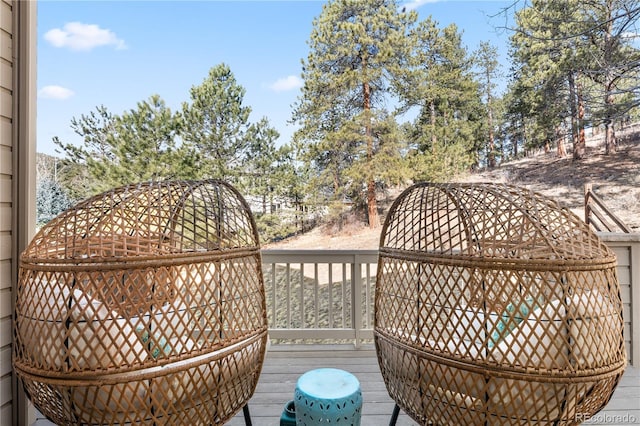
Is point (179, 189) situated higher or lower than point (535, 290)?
higher

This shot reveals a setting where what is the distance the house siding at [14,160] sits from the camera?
160cm

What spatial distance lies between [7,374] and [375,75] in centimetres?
637

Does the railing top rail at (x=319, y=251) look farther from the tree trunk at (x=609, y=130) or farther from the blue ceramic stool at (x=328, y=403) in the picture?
the tree trunk at (x=609, y=130)

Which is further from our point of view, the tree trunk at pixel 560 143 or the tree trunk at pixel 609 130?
the tree trunk at pixel 560 143

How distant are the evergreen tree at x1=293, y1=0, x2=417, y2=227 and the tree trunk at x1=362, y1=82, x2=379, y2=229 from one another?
2 centimetres

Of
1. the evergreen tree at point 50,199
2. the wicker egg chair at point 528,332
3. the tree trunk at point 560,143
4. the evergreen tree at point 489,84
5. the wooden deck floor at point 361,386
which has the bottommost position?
the wooden deck floor at point 361,386

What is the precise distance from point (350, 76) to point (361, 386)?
18.2 ft

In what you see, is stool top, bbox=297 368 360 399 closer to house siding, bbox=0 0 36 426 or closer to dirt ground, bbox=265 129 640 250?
house siding, bbox=0 0 36 426

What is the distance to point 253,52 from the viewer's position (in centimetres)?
671

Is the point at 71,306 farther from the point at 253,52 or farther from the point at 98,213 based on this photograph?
the point at 253,52

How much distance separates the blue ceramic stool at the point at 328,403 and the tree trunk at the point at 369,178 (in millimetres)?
4959

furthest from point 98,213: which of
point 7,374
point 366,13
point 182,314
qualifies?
point 366,13

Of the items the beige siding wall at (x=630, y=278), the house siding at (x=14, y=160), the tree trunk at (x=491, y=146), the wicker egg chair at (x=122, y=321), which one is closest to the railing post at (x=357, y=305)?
the wicker egg chair at (x=122, y=321)

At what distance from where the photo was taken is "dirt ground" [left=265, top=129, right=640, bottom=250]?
532 centimetres
